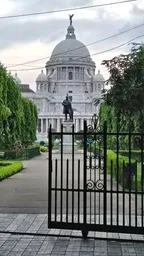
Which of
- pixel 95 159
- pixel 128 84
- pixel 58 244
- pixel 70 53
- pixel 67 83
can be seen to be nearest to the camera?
pixel 58 244

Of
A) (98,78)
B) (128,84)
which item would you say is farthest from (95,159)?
(98,78)

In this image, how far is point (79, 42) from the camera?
12438cm

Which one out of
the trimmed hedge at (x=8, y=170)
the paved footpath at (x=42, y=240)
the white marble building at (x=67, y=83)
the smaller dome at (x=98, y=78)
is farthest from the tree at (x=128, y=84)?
the smaller dome at (x=98, y=78)

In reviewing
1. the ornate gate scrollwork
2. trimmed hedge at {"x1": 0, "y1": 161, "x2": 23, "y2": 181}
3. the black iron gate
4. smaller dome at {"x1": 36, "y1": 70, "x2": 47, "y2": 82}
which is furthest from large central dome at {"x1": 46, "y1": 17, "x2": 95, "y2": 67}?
the black iron gate

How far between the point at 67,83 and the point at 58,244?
117 m

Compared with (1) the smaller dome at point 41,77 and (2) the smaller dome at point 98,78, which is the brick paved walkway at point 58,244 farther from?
(2) the smaller dome at point 98,78

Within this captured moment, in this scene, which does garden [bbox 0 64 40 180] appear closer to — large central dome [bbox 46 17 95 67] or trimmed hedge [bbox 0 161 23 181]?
trimmed hedge [bbox 0 161 23 181]

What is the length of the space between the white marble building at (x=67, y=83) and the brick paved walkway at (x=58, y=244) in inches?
4241

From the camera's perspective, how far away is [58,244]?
7168mm

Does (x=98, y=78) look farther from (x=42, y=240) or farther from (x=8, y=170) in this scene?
(x=42, y=240)

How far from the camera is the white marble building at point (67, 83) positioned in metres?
117

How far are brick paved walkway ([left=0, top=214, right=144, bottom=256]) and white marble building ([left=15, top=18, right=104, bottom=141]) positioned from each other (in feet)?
353

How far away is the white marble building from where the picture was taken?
117 metres

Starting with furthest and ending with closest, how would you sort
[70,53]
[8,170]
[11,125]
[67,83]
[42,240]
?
[67,83]
[70,53]
[11,125]
[8,170]
[42,240]
